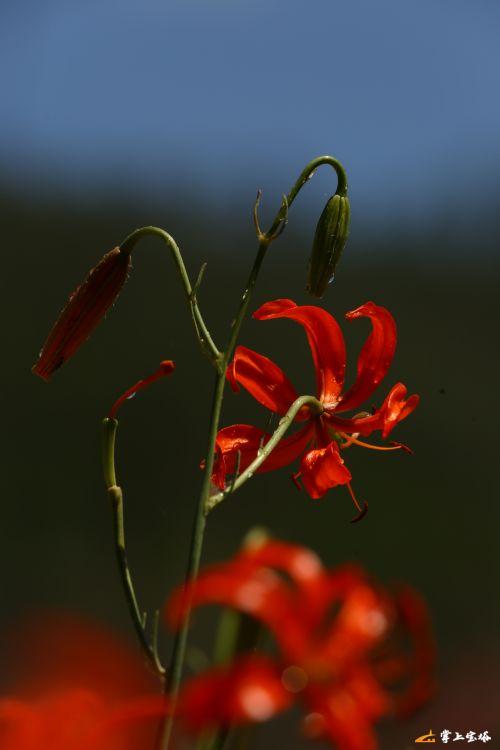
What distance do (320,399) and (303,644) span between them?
47cm

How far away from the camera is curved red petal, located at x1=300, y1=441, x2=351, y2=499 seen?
0.78 meters

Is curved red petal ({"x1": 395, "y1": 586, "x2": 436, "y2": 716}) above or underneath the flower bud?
underneath

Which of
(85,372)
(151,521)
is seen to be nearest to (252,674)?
(151,521)

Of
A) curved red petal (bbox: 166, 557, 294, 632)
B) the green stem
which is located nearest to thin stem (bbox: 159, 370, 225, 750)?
the green stem

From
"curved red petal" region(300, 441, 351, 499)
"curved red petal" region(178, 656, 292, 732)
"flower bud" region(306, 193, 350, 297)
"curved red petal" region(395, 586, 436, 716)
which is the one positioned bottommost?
"curved red petal" region(300, 441, 351, 499)

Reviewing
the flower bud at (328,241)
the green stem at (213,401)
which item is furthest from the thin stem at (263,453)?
the flower bud at (328,241)

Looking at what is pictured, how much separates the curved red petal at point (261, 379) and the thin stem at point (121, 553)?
0.50 feet

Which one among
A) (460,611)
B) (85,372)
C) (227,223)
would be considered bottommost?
(460,611)

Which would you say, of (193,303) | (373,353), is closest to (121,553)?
(193,303)

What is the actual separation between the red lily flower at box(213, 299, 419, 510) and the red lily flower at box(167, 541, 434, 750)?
1.05 ft

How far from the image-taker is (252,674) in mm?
406

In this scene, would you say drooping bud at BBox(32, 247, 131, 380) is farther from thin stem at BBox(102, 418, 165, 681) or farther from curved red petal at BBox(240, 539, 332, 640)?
curved red petal at BBox(240, 539, 332, 640)

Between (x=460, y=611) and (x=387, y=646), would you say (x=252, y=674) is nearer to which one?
(x=387, y=646)

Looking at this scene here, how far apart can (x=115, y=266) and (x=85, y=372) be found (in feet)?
12.8
